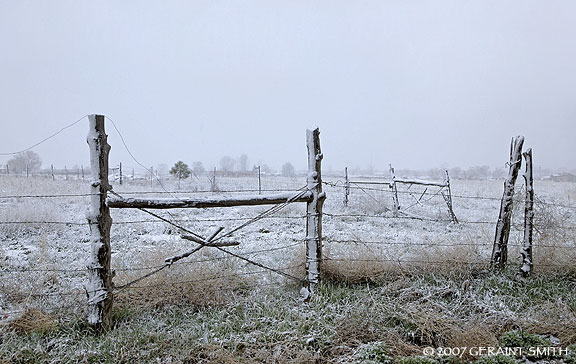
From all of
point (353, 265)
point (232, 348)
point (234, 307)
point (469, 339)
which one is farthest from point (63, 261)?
point (469, 339)

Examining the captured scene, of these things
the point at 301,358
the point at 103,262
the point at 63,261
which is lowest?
the point at 301,358

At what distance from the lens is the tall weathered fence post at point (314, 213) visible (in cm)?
428

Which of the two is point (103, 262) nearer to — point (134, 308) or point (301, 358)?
point (134, 308)

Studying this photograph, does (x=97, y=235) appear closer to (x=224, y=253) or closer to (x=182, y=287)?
(x=182, y=287)

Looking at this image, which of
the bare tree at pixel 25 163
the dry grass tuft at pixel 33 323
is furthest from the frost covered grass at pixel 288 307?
Answer: the bare tree at pixel 25 163

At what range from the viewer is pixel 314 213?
4.28m

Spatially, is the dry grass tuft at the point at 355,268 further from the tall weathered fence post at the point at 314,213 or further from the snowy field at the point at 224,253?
the tall weathered fence post at the point at 314,213

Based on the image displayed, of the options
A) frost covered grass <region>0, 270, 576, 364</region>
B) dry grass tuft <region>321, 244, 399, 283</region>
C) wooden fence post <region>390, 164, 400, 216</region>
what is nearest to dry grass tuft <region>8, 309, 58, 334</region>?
frost covered grass <region>0, 270, 576, 364</region>

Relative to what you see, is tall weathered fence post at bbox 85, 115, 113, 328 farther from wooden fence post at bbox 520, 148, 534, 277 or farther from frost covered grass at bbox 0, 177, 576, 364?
wooden fence post at bbox 520, 148, 534, 277

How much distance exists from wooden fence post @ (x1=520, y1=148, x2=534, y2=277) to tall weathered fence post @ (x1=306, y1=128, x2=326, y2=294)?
2867 mm

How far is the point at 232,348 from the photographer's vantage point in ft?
10.8

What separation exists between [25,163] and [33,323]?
1859cm

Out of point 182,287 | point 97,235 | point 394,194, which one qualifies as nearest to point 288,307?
point 182,287

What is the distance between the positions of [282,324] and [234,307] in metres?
0.64
